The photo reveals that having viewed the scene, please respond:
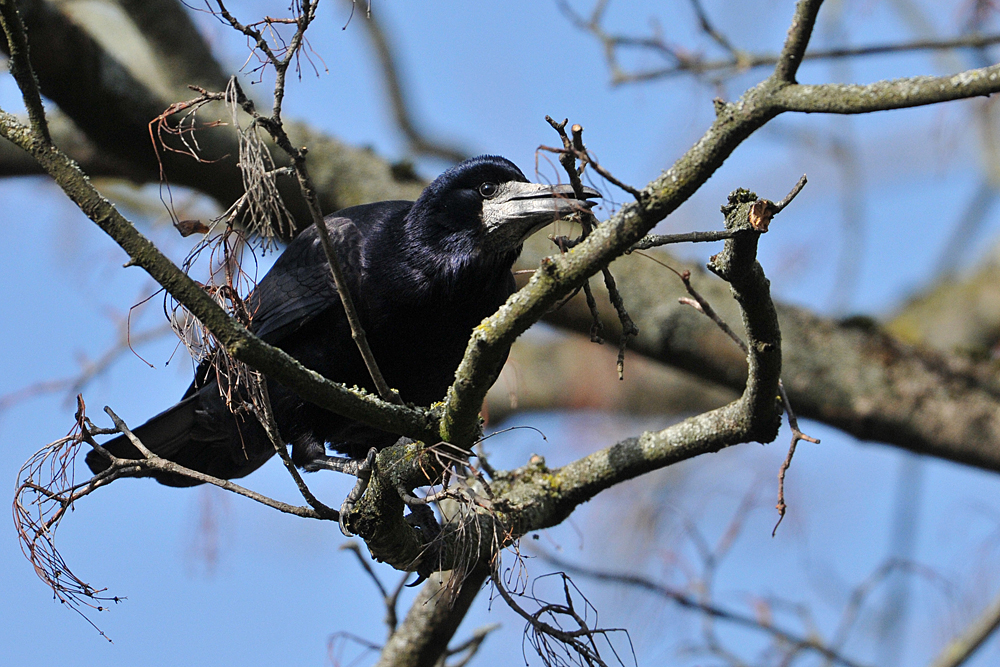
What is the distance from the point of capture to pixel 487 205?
10.8 feet

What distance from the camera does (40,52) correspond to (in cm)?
394

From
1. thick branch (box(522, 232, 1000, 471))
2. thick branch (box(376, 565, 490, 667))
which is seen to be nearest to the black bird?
thick branch (box(376, 565, 490, 667))

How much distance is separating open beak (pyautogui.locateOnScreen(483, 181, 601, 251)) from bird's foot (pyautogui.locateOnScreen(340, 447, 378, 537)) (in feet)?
3.58

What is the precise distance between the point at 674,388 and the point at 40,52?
4931 millimetres

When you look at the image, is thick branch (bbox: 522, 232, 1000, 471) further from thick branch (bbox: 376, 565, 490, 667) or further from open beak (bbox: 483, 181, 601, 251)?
thick branch (bbox: 376, 565, 490, 667)

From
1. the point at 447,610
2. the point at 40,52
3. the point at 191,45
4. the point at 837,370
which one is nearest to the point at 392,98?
the point at 191,45

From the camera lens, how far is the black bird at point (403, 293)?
3.13m

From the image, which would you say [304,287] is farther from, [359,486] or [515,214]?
[359,486]

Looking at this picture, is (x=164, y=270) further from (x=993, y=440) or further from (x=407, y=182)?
(x=993, y=440)

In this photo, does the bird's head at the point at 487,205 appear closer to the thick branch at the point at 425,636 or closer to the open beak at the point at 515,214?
the open beak at the point at 515,214

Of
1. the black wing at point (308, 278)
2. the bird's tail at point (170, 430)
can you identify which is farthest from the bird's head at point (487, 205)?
the bird's tail at point (170, 430)

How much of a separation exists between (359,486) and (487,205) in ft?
4.31

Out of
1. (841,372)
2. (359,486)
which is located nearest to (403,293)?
(359,486)

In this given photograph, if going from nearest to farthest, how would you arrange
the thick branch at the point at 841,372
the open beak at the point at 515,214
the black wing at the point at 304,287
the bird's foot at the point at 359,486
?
the bird's foot at the point at 359,486, the open beak at the point at 515,214, the black wing at the point at 304,287, the thick branch at the point at 841,372
